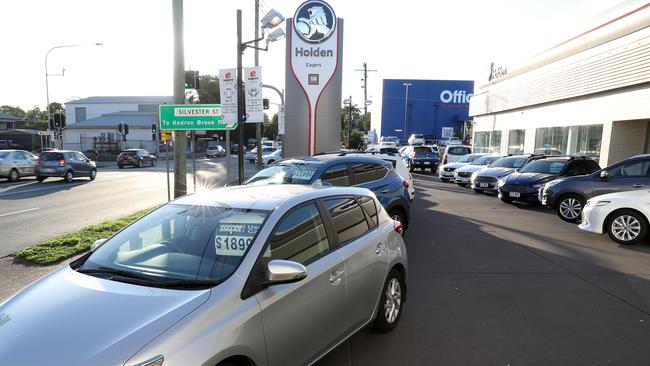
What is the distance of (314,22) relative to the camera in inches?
607

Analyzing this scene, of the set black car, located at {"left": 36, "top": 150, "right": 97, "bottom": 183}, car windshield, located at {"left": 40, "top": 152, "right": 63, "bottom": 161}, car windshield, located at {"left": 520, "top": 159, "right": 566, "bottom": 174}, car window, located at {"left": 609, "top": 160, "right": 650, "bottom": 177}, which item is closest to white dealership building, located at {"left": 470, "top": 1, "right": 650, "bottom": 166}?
car windshield, located at {"left": 520, "top": 159, "right": 566, "bottom": 174}

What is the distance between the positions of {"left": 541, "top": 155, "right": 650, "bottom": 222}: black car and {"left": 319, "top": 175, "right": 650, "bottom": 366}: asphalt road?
1.23 metres

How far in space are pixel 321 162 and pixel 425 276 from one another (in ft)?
8.60

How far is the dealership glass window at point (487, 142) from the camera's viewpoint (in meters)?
31.6

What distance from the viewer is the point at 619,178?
395 inches

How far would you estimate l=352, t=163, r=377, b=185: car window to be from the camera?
7.95 meters

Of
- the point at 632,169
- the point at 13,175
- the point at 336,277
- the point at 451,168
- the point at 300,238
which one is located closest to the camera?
the point at 300,238

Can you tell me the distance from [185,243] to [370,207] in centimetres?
198

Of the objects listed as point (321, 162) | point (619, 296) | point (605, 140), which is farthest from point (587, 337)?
point (605, 140)

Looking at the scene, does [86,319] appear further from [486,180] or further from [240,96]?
[486,180]

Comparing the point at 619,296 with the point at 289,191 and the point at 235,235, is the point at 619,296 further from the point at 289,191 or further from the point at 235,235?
the point at 235,235

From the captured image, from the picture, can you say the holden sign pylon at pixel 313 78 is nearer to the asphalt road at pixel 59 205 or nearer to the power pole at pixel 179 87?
the asphalt road at pixel 59 205

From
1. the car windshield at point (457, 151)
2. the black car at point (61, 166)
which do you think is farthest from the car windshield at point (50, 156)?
the car windshield at point (457, 151)

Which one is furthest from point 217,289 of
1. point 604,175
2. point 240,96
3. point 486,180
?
point 486,180
